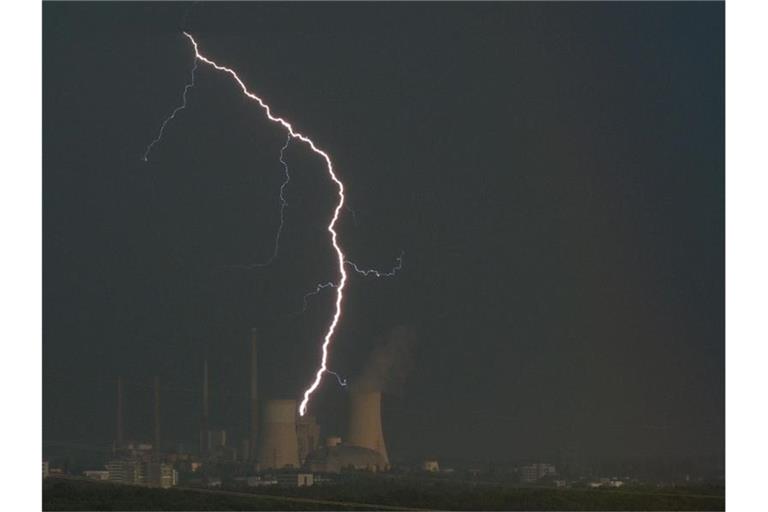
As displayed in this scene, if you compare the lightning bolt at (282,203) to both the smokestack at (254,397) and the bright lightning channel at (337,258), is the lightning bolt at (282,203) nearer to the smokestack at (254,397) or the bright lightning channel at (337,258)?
the bright lightning channel at (337,258)

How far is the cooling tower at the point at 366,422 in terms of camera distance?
7359 millimetres

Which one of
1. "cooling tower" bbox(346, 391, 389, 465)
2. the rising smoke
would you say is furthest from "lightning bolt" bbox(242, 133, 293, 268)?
"cooling tower" bbox(346, 391, 389, 465)

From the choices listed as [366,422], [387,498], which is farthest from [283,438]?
[387,498]

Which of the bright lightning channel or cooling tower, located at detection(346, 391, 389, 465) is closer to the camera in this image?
cooling tower, located at detection(346, 391, 389, 465)

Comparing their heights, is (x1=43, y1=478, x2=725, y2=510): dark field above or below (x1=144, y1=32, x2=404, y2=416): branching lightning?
below

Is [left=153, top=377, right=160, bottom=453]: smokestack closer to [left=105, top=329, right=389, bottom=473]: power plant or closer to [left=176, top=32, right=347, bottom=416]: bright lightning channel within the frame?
[left=105, top=329, right=389, bottom=473]: power plant

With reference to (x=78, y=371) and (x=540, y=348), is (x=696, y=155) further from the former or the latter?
(x=78, y=371)

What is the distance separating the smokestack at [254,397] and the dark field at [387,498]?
0.87 ft

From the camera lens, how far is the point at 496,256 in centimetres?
754

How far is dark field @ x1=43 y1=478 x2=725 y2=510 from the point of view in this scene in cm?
738

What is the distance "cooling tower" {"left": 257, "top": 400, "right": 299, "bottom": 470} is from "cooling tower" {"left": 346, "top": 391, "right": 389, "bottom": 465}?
306mm

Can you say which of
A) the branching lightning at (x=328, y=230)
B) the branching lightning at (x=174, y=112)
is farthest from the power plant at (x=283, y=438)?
the branching lightning at (x=174, y=112)
